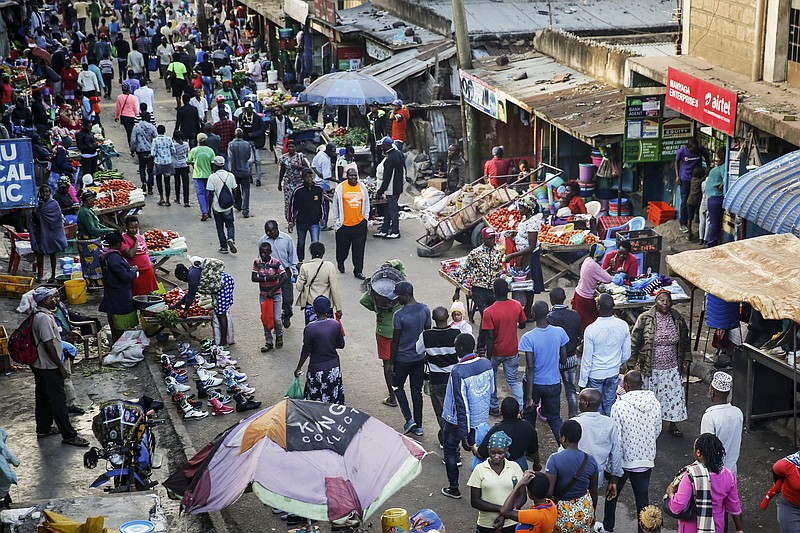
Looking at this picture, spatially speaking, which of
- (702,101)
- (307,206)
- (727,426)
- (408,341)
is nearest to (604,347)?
(727,426)

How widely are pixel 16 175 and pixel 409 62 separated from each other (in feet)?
45.6

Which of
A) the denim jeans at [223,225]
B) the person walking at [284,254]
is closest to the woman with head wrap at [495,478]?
the person walking at [284,254]

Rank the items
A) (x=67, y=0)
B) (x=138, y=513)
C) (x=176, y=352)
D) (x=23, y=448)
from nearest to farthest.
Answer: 1. (x=138, y=513)
2. (x=23, y=448)
3. (x=176, y=352)
4. (x=67, y=0)

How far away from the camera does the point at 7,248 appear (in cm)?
1825

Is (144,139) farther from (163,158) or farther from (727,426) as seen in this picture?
(727,426)

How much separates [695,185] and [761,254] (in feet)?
21.2

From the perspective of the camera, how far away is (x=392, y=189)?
1848 cm

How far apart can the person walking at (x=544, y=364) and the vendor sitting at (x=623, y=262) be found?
2.96 m

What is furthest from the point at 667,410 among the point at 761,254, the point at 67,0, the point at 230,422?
the point at 67,0

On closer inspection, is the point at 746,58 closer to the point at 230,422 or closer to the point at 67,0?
the point at 230,422

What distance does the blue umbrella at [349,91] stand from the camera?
21797 mm

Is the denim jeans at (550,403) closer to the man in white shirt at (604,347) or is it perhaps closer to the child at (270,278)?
the man in white shirt at (604,347)

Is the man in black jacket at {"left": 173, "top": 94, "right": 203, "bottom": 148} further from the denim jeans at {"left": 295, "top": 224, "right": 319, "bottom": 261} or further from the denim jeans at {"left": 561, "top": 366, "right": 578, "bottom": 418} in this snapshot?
the denim jeans at {"left": 561, "top": 366, "right": 578, "bottom": 418}

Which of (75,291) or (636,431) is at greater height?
(636,431)
